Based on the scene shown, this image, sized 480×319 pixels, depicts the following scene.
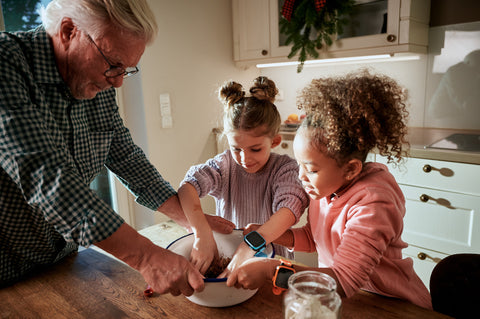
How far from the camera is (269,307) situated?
2.43ft

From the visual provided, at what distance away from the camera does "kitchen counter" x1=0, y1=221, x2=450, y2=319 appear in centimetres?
72

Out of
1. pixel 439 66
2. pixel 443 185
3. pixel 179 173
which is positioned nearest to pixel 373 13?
pixel 439 66

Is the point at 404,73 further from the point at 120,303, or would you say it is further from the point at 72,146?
the point at 120,303

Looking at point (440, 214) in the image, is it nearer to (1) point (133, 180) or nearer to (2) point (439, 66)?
(2) point (439, 66)

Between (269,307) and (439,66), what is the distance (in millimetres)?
2204

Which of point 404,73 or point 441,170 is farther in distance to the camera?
point 404,73

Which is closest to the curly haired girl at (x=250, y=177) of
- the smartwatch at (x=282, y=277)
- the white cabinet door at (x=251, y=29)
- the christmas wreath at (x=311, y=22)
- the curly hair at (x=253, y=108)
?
the curly hair at (x=253, y=108)

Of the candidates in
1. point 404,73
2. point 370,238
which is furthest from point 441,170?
point 370,238

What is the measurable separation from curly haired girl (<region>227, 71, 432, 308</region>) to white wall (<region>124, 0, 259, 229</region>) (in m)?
1.75

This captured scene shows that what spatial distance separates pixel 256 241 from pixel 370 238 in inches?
10.4

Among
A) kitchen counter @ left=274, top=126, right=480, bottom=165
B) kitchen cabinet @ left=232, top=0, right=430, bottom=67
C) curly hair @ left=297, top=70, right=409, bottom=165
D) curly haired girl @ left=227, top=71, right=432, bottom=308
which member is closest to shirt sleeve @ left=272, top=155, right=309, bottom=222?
curly haired girl @ left=227, top=71, right=432, bottom=308

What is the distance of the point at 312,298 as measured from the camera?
1.77 ft

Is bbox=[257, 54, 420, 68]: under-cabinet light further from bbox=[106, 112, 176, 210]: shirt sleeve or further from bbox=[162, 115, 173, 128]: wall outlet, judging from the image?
bbox=[106, 112, 176, 210]: shirt sleeve

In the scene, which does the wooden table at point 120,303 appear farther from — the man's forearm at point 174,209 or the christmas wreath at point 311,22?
the christmas wreath at point 311,22
